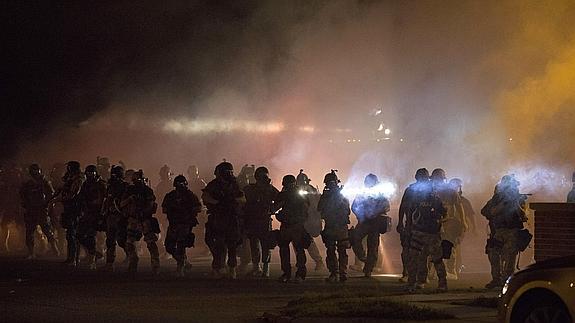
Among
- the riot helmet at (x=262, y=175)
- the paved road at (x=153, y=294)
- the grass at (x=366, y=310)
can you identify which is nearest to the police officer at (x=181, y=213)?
the paved road at (x=153, y=294)

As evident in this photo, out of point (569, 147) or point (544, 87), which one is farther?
point (569, 147)

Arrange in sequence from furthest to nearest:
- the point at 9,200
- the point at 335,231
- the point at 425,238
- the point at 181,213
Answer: the point at 9,200, the point at 181,213, the point at 335,231, the point at 425,238

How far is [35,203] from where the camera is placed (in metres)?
20.0

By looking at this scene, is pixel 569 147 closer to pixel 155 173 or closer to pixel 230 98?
pixel 230 98

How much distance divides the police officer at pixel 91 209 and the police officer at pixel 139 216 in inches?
36.5

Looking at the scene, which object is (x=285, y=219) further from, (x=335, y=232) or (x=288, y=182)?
(x=335, y=232)

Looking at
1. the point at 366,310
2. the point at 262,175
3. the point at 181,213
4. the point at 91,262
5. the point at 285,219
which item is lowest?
the point at 366,310

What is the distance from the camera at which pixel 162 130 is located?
112 feet

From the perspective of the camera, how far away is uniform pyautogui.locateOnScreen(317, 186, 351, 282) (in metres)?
15.2

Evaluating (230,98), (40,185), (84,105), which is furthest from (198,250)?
(84,105)

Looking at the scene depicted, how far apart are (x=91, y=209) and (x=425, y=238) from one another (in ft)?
20.5

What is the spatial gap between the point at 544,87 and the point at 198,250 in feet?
28.1

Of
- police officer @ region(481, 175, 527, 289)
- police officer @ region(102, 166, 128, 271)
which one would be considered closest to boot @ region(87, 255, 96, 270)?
police officer @ region(102, 166, 128, 271)

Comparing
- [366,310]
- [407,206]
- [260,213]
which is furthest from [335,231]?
[366,310]
